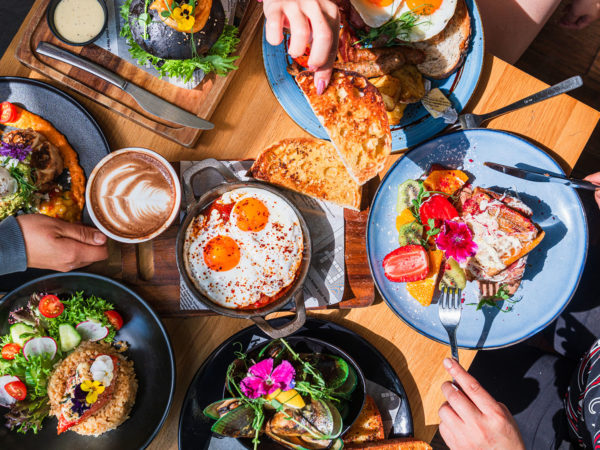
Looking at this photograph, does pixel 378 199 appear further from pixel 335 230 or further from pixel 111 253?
pixel 111 253

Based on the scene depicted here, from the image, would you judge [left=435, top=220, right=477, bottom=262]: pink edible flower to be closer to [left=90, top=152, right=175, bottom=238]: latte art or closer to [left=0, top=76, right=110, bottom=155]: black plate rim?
[left=90, top=152, right=175, bottom=238]: latte art

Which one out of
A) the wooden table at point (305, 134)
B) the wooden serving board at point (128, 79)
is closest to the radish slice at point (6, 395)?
the wooden table at point (305, 134)

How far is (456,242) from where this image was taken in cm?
192

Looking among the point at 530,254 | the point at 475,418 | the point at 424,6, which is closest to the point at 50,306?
the point at 475,418

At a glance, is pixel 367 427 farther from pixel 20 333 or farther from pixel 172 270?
pixel 20 333

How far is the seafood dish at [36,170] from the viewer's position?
1.98 meters

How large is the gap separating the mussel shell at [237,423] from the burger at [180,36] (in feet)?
4.76

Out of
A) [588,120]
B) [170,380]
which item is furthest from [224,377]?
[588,120]

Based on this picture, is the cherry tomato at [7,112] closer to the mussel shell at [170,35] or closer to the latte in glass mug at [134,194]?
the latte in glass mug at [134,194]

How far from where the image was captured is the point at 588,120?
7.04 feet

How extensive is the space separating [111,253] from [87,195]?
1.05 feet

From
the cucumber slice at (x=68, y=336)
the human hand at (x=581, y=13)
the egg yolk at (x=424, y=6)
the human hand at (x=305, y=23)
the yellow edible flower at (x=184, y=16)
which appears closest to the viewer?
the human hand at (x=305, y=23)

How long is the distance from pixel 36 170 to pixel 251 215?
96cm

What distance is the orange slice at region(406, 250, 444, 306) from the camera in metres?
2.02
